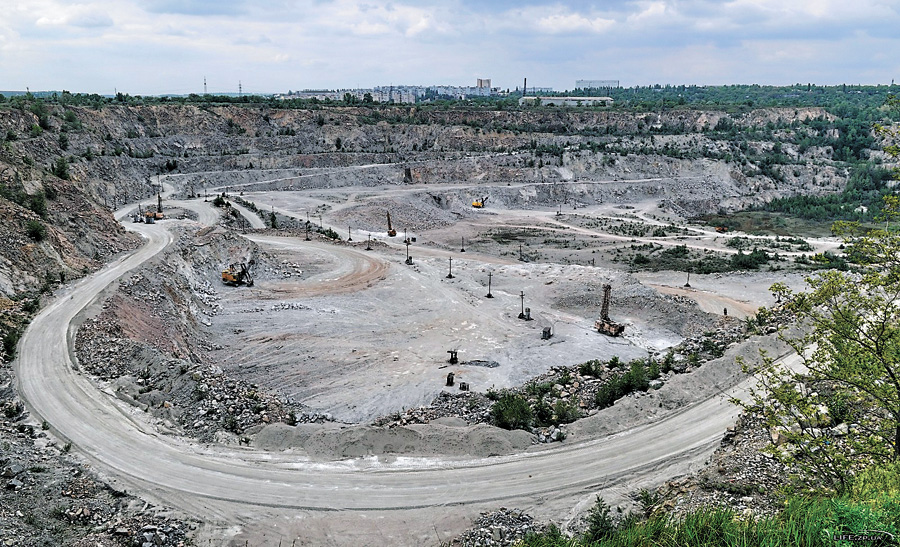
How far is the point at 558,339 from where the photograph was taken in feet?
112

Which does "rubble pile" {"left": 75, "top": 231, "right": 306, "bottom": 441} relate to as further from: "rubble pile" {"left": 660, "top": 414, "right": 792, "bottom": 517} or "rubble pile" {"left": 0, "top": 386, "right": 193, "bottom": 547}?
"rubble pile" {"left": 660, "top": 414, "right": 792, "bottom": 517}

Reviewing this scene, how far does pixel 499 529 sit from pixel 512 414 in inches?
227

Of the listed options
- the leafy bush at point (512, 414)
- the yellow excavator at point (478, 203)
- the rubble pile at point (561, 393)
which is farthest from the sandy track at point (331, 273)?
the yellow excavator at point (478, 203)

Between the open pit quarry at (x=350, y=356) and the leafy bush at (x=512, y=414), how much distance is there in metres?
0.43

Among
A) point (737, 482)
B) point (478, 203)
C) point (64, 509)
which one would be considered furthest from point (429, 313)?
point (478, 203)

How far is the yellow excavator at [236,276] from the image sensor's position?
4059cm

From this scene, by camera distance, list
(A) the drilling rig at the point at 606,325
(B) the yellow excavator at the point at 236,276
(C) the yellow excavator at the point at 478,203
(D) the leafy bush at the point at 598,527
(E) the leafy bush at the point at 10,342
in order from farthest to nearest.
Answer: (C) the yellow excavator at the point at 478,203 → (B) the yellow excavator at the point at 236,276 → (A) the drilling rig at the point at 606,325 → (E) the leafy bush at the point at 10,342 → (D) the leafy bush at the point at 598,527

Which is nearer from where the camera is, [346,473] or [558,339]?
[346,473]

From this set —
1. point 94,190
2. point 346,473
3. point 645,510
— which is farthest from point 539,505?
point 94,190

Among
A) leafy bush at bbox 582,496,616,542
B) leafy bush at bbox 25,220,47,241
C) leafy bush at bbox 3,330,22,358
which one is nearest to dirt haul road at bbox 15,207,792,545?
leafy bush at bbox 3,330,22,358

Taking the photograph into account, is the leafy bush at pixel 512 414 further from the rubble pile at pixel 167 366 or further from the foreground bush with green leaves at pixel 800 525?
the foreground bush with green leaves at pixel 800 525

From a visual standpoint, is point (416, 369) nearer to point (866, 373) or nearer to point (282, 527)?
point (282, 527)

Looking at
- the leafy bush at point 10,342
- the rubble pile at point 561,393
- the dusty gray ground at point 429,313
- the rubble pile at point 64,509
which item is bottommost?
the dusty gray ground at point 429,313

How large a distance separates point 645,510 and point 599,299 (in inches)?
1054
